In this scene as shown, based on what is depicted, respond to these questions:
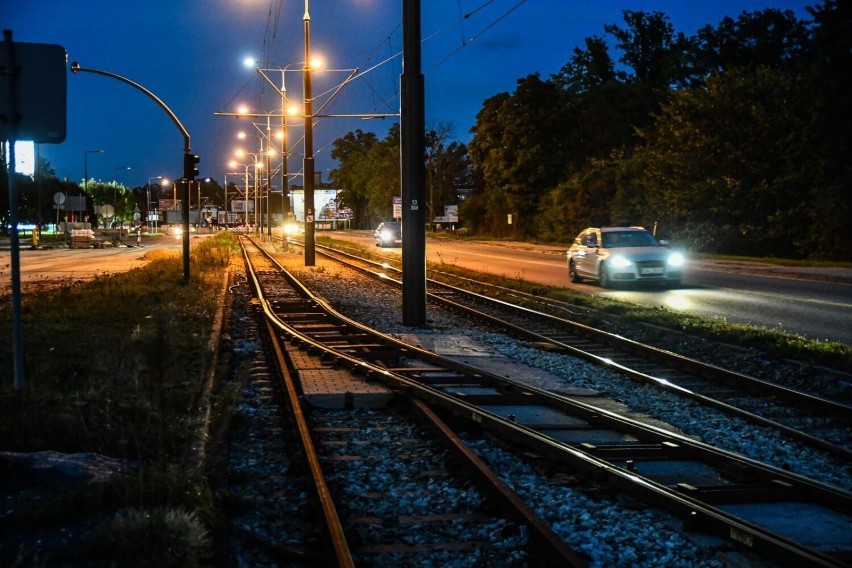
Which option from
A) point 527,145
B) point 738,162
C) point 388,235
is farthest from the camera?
point 527,145

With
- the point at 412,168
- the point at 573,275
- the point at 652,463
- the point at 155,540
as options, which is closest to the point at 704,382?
the point at 652,463

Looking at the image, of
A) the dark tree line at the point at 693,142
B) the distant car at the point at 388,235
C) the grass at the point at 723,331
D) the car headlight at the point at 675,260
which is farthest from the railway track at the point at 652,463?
the distant car at the point at 388,235

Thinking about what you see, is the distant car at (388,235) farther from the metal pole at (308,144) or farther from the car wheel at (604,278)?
the car wheel at (604,278)

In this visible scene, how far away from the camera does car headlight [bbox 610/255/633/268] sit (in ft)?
81.4

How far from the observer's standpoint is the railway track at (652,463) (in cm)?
529

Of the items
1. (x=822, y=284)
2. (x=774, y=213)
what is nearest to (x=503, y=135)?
(x=774, y=213)

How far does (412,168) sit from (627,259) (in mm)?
10520

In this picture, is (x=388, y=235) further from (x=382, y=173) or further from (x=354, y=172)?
(x=354, y=172)

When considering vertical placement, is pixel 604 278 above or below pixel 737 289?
above

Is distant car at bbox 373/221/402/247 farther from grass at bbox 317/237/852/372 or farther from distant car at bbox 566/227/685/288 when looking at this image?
grass at bbox 317/237/852/372

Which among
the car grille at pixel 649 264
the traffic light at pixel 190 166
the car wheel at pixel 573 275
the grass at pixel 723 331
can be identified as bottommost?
the grass at pixel 723 331

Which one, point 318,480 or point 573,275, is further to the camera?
point 573,275

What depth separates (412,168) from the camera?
16.1 meters

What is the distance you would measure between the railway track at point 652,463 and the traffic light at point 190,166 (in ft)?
54.4
